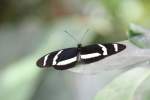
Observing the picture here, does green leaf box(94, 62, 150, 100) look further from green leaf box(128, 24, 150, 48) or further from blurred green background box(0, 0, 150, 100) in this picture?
blurred green background box(0, 0, 150, 100)

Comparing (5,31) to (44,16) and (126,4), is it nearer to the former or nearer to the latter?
(44,16)

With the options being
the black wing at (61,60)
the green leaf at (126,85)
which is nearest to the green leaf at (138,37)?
the green leaf at (126,85)

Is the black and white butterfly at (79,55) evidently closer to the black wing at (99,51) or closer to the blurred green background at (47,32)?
the black wing at (99,51)

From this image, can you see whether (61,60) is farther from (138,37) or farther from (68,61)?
(138,37)

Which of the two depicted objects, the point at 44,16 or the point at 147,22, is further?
the point at 44,16

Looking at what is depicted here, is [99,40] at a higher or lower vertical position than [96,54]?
lower

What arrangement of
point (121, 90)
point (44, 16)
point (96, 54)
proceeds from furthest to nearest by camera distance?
point (44, 16) → point (96, 54) → point (121, 90)

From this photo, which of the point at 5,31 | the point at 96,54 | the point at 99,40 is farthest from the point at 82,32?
the point at 96,54

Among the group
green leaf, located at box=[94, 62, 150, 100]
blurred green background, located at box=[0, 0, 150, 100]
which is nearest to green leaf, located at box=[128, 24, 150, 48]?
green leaf, located at box=[94, 62, 150, 100]

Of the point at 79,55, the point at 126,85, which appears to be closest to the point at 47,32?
the point at 79,55
